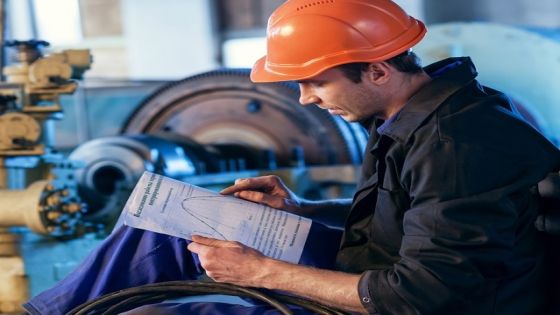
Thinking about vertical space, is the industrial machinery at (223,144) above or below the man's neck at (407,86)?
below

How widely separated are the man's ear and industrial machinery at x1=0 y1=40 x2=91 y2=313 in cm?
167

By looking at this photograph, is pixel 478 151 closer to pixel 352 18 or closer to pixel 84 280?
pixel 352 18

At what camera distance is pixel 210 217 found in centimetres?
174

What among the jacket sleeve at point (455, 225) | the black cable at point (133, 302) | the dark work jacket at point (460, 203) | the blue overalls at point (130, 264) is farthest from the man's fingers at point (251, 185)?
the jacket sleeve at point (455, 225)

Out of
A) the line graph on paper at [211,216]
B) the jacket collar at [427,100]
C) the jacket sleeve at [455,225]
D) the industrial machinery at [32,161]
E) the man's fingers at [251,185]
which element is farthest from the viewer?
the industrial machinery at [32,161]

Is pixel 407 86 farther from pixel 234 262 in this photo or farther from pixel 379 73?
pixel 234 262

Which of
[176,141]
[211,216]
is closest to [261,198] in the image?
[211,216]

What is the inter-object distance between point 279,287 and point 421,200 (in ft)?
1.11

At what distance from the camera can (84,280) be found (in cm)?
182

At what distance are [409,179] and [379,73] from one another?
238mm

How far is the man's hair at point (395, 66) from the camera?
160cm

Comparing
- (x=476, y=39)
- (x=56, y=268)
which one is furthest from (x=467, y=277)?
(x=476, y=39)

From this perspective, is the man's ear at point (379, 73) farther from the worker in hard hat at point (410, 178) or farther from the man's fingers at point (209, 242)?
the man's fingers at point (209, 242)

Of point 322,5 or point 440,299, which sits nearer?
point 440,299
